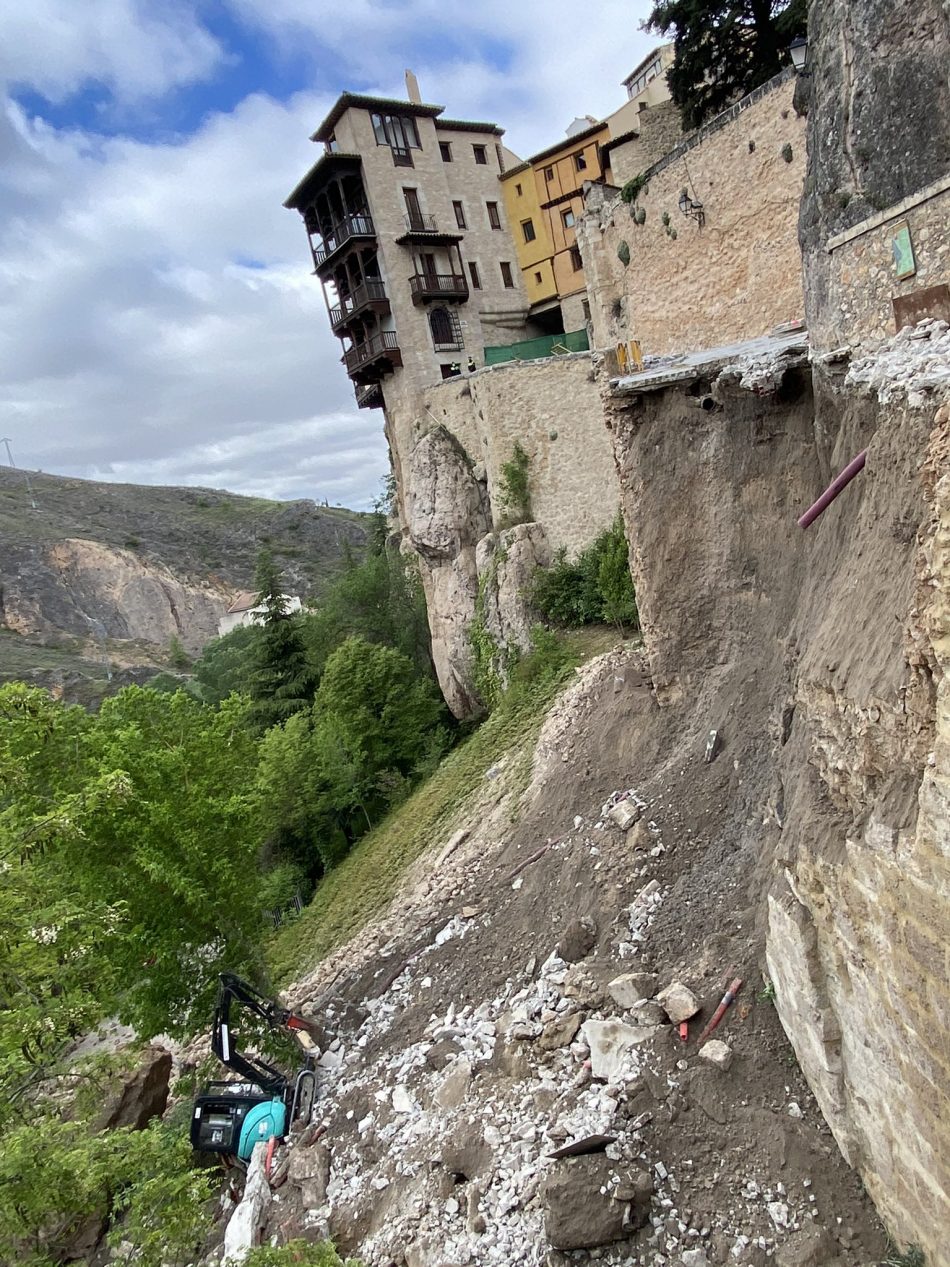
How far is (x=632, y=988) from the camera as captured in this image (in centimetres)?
690

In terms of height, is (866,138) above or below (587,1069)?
above

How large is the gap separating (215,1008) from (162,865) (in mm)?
2254

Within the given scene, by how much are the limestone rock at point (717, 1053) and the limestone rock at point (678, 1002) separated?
0.99 feet

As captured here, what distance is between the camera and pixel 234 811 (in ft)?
32.3

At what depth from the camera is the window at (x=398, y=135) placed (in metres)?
28.5

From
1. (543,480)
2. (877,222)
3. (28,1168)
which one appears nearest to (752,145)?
(543,480)

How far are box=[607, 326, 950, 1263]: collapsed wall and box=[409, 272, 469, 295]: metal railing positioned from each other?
2215 centimetres

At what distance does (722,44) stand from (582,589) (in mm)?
16140

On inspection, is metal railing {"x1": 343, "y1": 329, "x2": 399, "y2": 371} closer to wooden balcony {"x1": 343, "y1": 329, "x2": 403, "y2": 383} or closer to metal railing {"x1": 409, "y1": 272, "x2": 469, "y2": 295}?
wooden balcony {"x1": 343, "y1": 329, "x2": 403, "y2": 383}

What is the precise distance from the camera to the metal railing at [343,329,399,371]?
27.7m

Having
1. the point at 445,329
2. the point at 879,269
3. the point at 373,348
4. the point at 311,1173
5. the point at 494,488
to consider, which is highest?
the point at 445,329

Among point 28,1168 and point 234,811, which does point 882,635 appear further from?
point 234,811

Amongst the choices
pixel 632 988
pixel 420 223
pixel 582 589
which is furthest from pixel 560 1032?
pixel 420 223

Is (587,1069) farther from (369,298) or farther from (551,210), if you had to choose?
(551,210)
